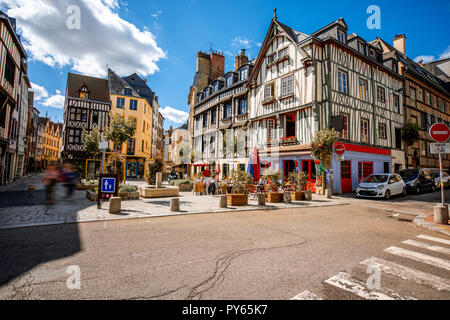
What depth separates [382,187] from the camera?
1240 centimetres

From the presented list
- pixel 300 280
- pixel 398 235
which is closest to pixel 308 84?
pixel 398 235

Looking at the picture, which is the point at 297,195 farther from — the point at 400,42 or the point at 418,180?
the point at 400,42

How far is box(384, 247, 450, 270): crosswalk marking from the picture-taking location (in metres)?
3.62

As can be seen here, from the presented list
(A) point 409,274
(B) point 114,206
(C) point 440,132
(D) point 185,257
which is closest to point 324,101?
(C) point 440,132

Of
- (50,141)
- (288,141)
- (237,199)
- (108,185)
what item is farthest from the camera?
(50,141)

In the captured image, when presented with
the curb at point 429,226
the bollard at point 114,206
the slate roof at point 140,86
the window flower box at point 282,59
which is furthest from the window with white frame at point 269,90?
the slate roof at point 140,86

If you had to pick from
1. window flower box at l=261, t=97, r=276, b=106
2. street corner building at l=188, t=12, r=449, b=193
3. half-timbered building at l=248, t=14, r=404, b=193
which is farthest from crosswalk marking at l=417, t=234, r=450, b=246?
window flower box at l=261, t=97, r=276, b=106

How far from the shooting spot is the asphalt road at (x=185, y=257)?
2.65 m

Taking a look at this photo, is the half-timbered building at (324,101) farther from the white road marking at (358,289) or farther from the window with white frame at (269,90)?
the white road marking at (358,289)

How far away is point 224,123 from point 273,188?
45.6ft

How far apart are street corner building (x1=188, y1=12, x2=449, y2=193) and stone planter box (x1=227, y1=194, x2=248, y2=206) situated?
6.38 meters

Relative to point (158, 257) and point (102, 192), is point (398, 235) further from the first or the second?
point (102, 192)

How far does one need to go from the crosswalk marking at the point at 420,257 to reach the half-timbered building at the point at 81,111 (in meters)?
29.7
